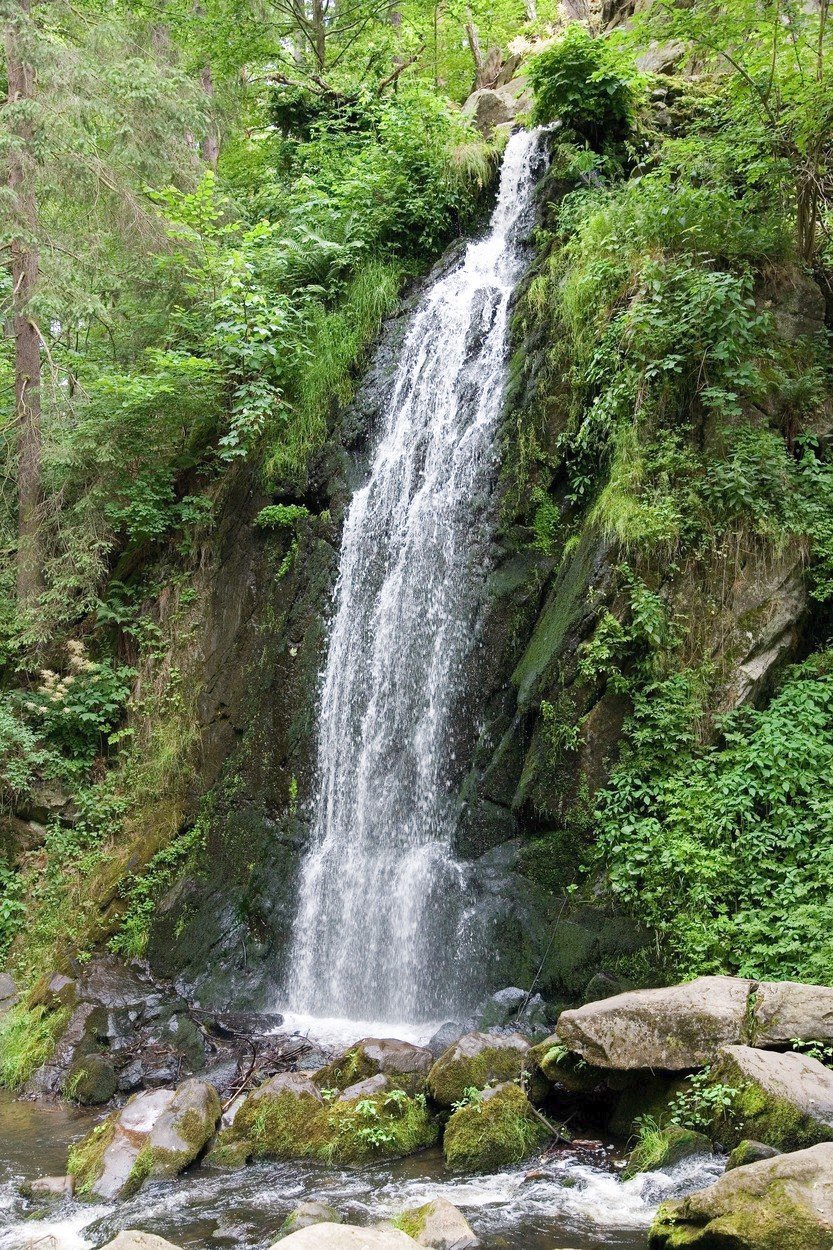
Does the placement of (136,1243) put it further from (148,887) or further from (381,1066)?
(148,887)

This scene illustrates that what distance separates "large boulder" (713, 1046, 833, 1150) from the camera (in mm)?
4129

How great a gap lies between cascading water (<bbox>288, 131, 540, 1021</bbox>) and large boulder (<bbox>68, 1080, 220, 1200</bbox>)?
1957mm

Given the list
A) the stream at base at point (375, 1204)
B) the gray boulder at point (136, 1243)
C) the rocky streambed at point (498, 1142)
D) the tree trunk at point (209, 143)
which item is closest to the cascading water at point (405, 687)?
the rocky streambed at point (498, 1142)

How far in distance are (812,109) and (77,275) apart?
821cm

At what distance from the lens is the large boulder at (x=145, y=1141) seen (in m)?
5.12

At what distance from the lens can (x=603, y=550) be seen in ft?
23.7

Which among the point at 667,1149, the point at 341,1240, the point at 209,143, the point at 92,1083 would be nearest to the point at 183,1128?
the point at 92,1083

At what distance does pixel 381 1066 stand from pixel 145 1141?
4.71ft

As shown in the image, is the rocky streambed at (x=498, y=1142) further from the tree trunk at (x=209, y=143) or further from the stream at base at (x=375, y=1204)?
the tree trunk at (x=209, y=143)

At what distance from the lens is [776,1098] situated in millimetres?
4262

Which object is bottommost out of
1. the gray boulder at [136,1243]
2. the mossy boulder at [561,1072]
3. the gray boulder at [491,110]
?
the gray boulder at [136,1243]

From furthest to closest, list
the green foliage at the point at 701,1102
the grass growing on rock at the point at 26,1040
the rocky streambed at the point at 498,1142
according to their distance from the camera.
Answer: the grass growing on rock at the point at 26,1040
the green foliage at the point at 701,1102
the rocky streambed at the point at 498,1142

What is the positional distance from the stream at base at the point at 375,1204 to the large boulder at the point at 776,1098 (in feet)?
1.02

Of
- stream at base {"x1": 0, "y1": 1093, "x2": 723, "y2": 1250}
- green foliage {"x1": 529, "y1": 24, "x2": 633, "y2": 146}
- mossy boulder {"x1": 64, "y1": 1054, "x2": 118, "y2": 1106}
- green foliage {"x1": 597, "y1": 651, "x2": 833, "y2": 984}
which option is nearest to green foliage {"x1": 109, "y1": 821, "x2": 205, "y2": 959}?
mossy boulder {"x1": 64, "y1": 1054, "x2": 118, "y2": 1106}
